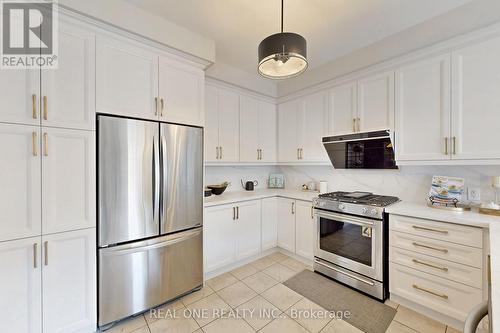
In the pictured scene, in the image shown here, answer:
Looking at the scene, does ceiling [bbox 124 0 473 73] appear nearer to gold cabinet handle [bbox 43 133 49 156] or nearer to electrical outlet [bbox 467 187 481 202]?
gold cabinet handle [bbox 43 133 49 156]

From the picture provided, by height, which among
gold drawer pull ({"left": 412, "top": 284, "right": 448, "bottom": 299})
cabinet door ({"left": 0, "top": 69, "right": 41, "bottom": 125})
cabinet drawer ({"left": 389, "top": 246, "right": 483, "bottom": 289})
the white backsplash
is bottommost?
gold drawer pull ({"left": 412, "top": 284, "right": 448, "bottom": 299})

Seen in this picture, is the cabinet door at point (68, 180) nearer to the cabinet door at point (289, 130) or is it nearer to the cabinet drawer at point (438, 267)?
the cabinet door at point (289, 130)

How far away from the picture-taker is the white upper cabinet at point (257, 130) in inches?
121

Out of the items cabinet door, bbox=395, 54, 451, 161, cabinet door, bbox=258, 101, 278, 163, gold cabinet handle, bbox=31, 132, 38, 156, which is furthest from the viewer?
cabinet door, bbox=258, 101, 278, 163

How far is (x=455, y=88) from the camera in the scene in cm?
183

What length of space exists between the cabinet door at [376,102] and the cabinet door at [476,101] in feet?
1.63

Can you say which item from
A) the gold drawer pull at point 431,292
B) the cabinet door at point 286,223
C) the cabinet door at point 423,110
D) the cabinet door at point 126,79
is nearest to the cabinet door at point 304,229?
the cabinet door at point 286,223

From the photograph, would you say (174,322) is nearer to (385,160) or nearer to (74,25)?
(74,25)

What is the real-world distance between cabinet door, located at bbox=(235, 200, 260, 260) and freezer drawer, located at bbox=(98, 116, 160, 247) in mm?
1054

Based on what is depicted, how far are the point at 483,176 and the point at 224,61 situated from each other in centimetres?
308

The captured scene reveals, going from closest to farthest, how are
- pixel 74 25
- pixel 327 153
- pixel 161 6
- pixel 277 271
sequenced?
pixel 74 25 < pixel 161 6 < pixel 277 271 < pixel 327 153

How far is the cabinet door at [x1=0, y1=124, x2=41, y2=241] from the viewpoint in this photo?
1.31 metres

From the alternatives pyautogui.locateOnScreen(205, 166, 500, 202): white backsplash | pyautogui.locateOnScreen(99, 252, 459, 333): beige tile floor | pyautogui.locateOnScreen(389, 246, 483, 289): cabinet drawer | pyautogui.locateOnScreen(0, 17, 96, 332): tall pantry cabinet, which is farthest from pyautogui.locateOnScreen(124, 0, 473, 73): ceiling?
pyautogui.locateOnScreen(99, 252, 459, 333): beige tile floor

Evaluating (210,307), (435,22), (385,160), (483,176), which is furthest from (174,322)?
(435,22)
